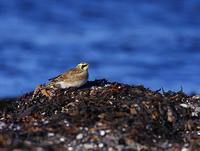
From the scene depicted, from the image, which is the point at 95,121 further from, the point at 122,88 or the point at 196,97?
the point at 196,97

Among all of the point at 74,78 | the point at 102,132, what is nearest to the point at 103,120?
the point at 102,132

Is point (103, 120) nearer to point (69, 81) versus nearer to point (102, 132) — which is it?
point (102, 132)

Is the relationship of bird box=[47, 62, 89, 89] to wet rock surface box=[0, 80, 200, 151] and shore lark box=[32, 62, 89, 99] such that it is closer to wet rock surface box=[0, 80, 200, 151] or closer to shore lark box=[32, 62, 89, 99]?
shore lark box=[32, 62, 89, 99]

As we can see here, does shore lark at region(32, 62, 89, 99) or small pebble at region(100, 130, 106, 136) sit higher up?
shore lark at region(32, 62, 89, 99)

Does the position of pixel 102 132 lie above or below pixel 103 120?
below

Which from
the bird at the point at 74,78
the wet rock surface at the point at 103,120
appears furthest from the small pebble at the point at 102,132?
the bird at the point at 74,78

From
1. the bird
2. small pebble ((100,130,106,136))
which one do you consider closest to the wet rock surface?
small pebble ((100,130,106,136))

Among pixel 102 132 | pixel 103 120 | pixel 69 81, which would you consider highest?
pixel 69 81

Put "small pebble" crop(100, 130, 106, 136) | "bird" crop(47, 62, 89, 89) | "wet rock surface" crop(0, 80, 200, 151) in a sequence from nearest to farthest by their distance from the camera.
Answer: "wet rock surface" crop(0, 80, 200, 151) < "small pebble" crop(100, 130, 106, 136) < "bird" crop(47, 62, 89, 89)
